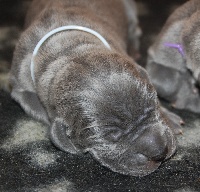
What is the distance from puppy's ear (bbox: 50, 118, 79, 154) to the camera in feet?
9.47

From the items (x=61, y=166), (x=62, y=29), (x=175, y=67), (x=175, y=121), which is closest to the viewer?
(x=61, y=166)

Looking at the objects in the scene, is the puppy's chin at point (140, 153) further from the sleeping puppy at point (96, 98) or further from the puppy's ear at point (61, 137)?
the puppy's ear at point (61, 137)

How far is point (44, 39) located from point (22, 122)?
0.62 m

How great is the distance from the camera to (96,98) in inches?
105

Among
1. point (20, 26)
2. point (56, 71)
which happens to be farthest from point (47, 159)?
point (20, 26)

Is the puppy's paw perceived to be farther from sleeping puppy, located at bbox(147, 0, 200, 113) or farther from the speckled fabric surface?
sleeping puppy, located at bbox(147, 0, 200, 113)

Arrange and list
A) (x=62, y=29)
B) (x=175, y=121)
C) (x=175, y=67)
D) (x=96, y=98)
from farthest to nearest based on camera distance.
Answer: (x=175, y=67) < (x=175, y=121) < (x=62, y=29) < (x=96, y=98)

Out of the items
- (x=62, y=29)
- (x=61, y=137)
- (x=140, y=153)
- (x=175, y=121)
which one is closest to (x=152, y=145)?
(x=140, y=153)

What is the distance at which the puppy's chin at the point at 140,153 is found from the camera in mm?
2715

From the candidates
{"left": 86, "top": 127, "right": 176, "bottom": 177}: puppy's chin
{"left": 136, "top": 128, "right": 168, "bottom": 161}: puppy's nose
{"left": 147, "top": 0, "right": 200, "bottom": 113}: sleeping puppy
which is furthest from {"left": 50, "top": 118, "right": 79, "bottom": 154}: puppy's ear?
{"left": 147, "top": 0, "right": 200, "bottom": 113}: sleeping puppy

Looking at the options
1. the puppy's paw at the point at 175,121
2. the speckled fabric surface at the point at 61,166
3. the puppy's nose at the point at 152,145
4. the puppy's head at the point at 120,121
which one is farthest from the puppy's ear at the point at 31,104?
the puppy's nose at the point at 152,145

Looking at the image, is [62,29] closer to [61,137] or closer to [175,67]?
[61,137]

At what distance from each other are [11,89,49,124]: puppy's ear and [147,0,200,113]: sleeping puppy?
33.2 inches

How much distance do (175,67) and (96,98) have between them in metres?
1.15
